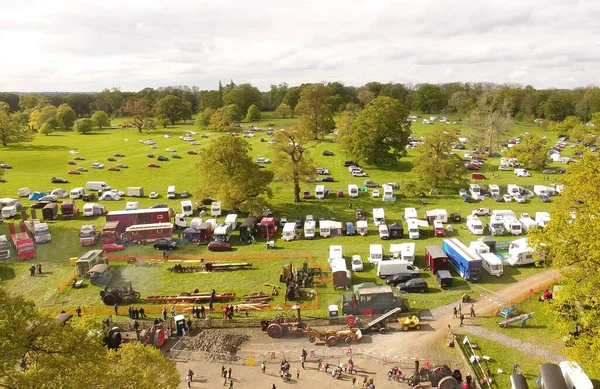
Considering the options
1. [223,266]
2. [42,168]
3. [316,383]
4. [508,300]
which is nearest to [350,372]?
[316,383]

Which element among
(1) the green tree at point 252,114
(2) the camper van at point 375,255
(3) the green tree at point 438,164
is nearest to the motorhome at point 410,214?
(2) the camper van at point 375,255

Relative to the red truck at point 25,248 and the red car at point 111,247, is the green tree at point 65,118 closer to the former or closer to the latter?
the red truck at point 25,248

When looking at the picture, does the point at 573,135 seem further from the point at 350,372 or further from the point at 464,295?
the point at 350,372

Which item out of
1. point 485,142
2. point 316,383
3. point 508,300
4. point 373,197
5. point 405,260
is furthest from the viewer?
point 485,142

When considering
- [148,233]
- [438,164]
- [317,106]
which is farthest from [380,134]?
[148,233]

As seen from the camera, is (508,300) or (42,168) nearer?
(508,300)

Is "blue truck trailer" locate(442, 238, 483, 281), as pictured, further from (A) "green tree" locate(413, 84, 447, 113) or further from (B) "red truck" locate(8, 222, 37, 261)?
(A) "green tree" locate(413, 84, 447, 113)
